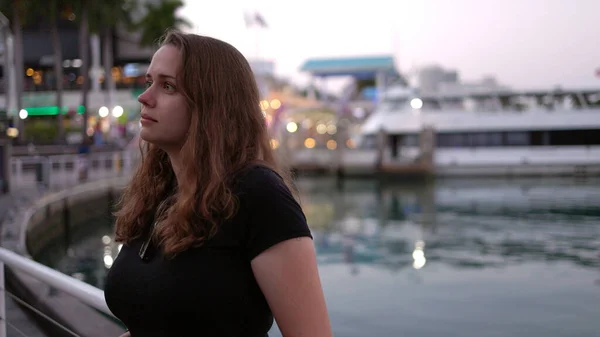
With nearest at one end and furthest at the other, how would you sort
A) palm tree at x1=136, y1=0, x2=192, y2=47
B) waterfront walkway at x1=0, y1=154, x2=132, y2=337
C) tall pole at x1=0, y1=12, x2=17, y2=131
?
waterfront walkway at x1=0, y1=154, x2=132, y2=337 < tall pole at x1=0, y1=12, x2=17, y2=131 < palm tree at x1=136, y1=0, x2=192, y2=47

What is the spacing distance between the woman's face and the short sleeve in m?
0.28

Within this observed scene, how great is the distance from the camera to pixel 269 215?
59.8 inches

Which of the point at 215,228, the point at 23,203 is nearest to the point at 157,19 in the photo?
the point at 23,203

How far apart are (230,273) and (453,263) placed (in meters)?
14.9

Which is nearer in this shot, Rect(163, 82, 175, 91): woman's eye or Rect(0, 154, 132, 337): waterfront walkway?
Rect(163, 82, 175, 91): woman's eye

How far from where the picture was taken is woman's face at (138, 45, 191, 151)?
68.3 inches

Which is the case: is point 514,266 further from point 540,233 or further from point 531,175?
point 531,175

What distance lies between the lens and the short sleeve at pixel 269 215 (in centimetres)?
150

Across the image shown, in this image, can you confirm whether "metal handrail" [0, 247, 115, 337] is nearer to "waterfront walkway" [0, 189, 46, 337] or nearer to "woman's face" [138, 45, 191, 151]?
"waterfront walkway" [0, 189, 46, 337]

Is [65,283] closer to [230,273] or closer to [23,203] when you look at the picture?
[230,273]

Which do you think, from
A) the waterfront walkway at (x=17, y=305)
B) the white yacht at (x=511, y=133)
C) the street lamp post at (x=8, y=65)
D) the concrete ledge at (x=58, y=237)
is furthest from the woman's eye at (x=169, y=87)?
the white yacht at (x=511, y=133)

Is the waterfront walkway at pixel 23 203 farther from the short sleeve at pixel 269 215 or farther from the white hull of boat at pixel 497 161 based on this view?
the white hull of boat at pixel 497 161

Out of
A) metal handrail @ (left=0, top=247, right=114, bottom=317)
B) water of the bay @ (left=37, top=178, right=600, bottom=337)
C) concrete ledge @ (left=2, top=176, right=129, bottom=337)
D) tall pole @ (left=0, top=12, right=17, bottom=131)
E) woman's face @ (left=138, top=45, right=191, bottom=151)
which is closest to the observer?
woman's face @ (left=138, top=45, right=191, bottom=151)

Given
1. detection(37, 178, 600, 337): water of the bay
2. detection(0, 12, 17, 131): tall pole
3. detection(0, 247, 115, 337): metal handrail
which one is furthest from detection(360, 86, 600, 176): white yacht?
detection(0, 247, 115, 337): metal handrail
